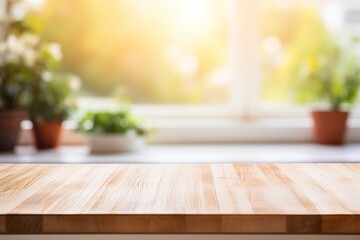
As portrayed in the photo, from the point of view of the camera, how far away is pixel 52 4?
2732 millimetres

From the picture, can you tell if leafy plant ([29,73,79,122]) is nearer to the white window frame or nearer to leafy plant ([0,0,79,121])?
leafy plant ([0,0,79,121])

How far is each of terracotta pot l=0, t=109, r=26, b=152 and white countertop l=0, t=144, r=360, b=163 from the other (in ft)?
0.20

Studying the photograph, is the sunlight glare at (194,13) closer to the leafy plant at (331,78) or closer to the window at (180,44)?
the window at (180,44)

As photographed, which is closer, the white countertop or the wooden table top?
the wooden table top

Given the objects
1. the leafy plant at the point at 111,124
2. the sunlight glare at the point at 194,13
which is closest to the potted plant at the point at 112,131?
the leafy plant at the point at 111,124

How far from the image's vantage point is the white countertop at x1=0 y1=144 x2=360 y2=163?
206cm

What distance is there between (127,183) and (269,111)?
1.59 metres

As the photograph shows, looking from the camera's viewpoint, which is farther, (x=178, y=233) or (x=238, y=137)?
(x=238, y=137)

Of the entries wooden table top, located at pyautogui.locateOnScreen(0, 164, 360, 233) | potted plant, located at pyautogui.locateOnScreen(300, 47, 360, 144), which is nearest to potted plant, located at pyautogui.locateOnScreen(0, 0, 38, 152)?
wooden table top, located at pyautogui.locateOnScreen(0, 164, 360, 233)

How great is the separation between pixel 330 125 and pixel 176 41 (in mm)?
845

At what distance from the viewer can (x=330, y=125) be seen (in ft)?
8.17

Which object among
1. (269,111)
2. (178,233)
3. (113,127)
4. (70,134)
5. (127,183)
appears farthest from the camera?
(269,111)

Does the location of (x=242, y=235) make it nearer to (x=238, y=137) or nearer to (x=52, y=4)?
(x=238, y=137)

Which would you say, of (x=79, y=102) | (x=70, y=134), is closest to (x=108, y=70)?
(x=79, y=102)
